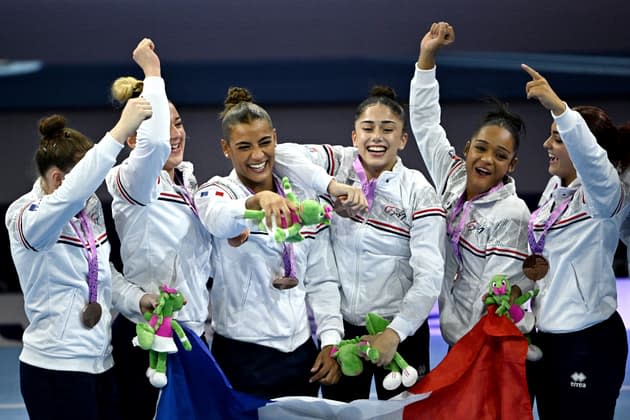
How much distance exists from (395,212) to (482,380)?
2.49ft

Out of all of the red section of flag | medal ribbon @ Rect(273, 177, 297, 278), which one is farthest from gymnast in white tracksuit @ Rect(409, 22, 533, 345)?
medal ribbon @ Rect(273, 177, 297, 278)

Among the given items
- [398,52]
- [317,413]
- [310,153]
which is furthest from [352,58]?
[317,413]

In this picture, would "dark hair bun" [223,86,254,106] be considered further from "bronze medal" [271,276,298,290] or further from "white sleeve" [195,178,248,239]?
"bronze medal" [271,276,298,290]

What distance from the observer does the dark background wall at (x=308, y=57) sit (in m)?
7.50

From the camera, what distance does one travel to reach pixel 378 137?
12.1ft

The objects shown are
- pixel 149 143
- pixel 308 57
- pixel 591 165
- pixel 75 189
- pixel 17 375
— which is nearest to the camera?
pixel 75 189

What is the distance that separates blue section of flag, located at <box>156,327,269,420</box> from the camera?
341 centimetres

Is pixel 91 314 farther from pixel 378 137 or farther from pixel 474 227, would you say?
pixel 474 227

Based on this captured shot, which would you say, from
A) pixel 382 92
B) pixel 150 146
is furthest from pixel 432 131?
pixel 150 146

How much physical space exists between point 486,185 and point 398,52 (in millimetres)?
4062

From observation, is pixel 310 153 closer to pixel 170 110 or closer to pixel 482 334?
pixel 170 110

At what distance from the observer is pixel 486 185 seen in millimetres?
3740

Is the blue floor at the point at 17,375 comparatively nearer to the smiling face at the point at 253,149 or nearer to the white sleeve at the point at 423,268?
the white sleeve at the point at 423,268

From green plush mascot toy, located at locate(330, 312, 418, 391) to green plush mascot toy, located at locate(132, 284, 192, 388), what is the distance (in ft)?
1.96
